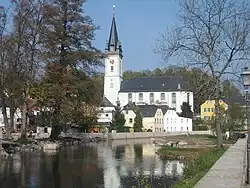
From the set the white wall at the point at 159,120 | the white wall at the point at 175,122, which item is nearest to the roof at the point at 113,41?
the white wall at the point at 159,120

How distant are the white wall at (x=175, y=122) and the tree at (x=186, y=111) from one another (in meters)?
5.34

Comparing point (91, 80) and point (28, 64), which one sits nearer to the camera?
point (28, 64)

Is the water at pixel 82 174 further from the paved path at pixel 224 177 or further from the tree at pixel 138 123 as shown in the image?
the tree at pixel 138 123

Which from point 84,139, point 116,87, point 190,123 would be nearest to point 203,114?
point 190,123

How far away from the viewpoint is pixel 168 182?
18.8 metres

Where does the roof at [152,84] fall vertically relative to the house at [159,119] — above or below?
above

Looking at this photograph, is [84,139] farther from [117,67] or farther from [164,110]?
[117,67]

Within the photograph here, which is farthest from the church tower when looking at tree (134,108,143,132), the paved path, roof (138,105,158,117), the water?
the paved path

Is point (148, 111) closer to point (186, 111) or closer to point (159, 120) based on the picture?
point (159, 120)

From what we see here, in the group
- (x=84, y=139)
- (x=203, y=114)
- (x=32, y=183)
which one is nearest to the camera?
(x=32, y=183)

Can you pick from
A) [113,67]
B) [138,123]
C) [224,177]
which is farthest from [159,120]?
[224,177]

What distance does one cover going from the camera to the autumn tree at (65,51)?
4378 centimetres

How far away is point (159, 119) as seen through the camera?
356 feet

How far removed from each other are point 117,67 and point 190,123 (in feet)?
104
